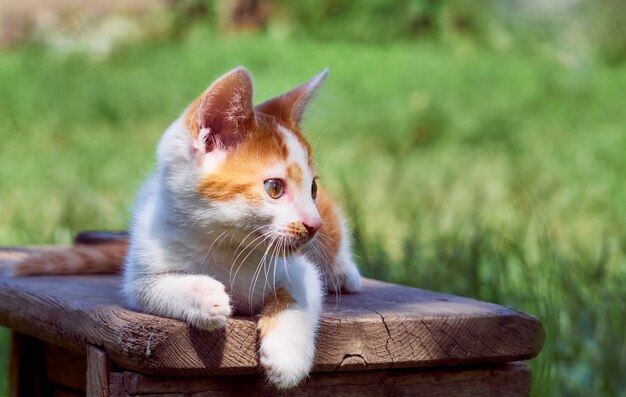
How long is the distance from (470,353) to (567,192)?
3.41 metres

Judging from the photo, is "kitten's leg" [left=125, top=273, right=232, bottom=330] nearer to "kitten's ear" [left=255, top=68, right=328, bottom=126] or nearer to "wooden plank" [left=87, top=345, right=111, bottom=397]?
"wooden plank" [left=87, top=345, right=111, bottom=397]

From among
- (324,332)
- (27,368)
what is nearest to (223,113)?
(324,332)

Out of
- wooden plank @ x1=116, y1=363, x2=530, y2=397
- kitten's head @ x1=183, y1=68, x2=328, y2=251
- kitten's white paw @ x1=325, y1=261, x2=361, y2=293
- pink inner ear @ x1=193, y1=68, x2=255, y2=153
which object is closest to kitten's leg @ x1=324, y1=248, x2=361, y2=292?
kitten's white paw @ x1=325, y1=261, x2=361, y2=293

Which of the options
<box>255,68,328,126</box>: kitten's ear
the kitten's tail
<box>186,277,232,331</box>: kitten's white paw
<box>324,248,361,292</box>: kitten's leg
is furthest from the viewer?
the kitten's tail

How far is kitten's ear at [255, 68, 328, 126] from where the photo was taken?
1972 mm

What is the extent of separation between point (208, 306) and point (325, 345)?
0.30 metres

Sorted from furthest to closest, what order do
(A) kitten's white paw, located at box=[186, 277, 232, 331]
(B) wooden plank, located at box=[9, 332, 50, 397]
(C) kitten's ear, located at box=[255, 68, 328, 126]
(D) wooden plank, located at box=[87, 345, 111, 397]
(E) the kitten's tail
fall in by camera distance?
(B) wooden plank, located at box=[9, 332, 50, 397], (E) the kitten's tail, (C) kitten's ear, located at box=[255, 68, 328, 126], (D) wooden plank, located at box=[87, 345, 111, 397], (A) kitten's white paw, located at box=[186, 277, 232, 331]

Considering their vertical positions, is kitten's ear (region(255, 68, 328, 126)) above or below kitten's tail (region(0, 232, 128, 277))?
above

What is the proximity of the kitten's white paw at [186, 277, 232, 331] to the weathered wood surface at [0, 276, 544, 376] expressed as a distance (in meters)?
0.04

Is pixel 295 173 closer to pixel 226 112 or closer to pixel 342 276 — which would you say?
pixel 226 112

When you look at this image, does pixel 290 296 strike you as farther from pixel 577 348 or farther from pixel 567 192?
pixel 567 192

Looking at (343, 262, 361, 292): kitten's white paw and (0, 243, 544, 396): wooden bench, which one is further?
(343, 262, 361, 292): kitten's white paw

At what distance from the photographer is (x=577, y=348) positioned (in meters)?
3.16

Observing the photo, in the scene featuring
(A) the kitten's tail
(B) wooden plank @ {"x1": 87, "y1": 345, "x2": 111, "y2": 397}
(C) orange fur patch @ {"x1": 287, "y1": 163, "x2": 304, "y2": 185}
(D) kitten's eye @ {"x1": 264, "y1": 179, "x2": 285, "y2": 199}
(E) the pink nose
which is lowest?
(B) wooden plank @ {"x1": 87, "y1": 345, "x2": 111, "y2": 397}
